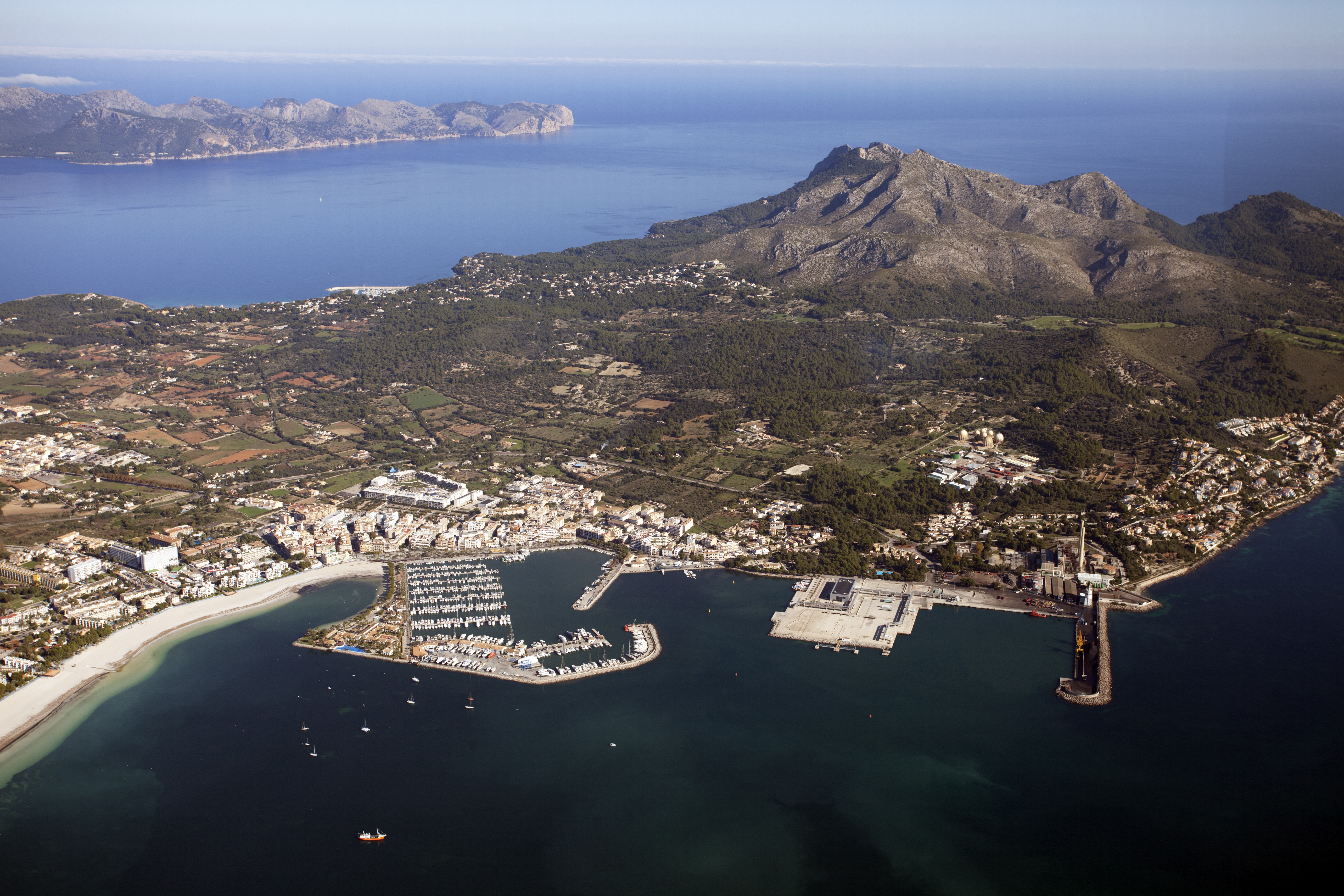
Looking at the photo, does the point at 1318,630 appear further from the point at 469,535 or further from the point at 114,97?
the point at 114,97

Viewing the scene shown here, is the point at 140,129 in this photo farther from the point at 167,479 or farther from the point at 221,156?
the point at 167,479

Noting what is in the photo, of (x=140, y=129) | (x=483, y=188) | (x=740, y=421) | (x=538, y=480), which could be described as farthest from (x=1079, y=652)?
(x=140, y=129)

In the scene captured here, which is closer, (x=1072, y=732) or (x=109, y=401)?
(x=1072, y=732)

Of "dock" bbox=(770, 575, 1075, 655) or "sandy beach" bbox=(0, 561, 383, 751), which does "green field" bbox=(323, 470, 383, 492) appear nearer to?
"sandy beach" bbox=(0, 561, 383, 751)

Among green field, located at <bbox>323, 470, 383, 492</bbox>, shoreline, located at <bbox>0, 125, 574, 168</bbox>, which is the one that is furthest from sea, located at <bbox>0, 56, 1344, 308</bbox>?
green field, located at <bbox>323, 470, 383, 492</bbox>

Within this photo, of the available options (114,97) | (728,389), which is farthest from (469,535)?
(114,97)

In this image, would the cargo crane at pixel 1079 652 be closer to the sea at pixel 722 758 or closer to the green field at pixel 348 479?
the sea at pixel 722 758
